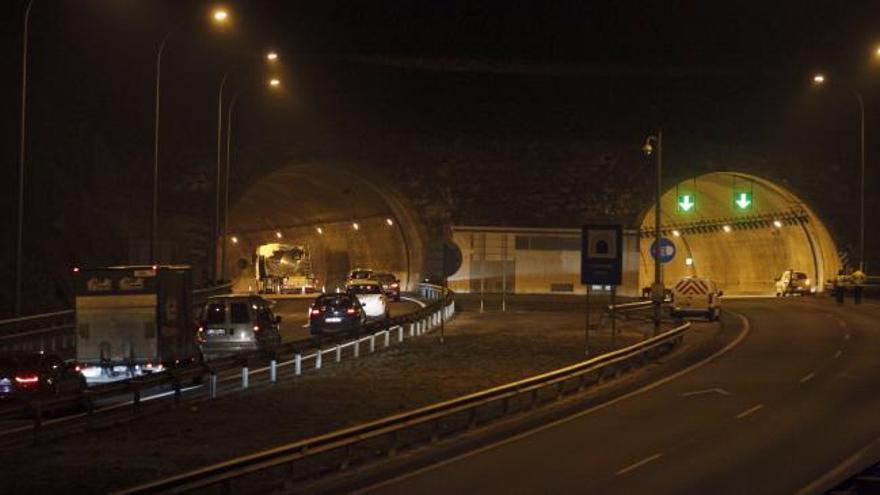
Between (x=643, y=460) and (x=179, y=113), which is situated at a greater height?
(x=179, y=113)

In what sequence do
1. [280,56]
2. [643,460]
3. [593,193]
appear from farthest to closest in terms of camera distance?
[593,193] → [280,56] → [643,460]

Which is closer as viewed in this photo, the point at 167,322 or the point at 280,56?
the point at 167,322

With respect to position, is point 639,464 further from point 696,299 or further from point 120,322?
point 696,299

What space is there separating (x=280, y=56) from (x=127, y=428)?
45024 millimetres

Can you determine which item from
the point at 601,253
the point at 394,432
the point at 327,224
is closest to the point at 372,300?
the point at 601,253

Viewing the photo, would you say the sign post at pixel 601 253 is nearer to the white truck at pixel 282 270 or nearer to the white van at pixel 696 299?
the white van at pixel 696 299

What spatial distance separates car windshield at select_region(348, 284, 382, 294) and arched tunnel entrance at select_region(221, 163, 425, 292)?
1218cm

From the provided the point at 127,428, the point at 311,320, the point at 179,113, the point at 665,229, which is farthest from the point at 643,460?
the point at 665,229

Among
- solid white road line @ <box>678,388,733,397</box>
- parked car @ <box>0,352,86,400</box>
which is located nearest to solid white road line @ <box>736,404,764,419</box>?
solid white road line @ <box>678,388,733,397</box>

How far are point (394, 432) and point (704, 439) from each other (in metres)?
4.50

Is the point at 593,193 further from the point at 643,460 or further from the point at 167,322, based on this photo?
the point at 643,460

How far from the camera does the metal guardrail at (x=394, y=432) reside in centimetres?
1291

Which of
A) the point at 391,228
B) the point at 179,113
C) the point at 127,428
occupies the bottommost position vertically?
the point at 127,428

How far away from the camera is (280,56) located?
62.3 m
